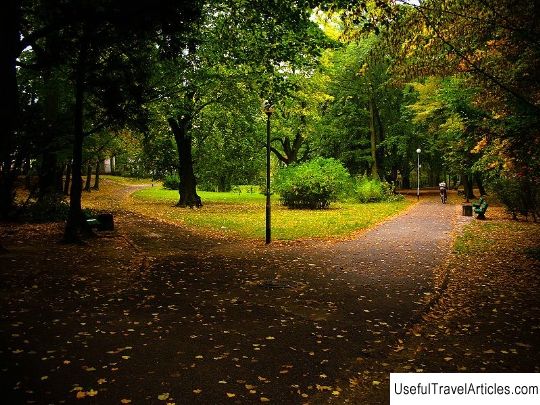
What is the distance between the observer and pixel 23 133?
13508 millimetres

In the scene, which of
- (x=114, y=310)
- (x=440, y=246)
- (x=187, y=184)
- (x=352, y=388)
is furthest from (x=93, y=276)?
(x=187, y=184)

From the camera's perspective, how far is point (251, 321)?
259 inches

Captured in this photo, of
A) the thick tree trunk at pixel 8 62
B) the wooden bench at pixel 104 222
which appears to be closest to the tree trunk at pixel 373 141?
the wooden bench at pixel 104 222

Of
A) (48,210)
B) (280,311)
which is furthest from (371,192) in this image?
(280,311)

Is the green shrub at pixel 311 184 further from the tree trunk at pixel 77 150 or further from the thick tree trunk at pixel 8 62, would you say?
the thick tree trunk at pixel 8 62

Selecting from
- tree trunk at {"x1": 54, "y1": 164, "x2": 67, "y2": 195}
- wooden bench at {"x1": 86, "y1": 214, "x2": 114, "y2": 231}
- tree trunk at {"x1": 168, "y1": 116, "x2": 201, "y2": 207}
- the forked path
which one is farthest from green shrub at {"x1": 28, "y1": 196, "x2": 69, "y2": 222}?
tree trunk at {"x1": 168, "y1": 116, "x2": 201, "y2": 207}

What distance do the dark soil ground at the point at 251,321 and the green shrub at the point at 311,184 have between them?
15.7 meters

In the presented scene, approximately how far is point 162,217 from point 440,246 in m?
13.8

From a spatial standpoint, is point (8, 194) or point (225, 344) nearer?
point (225, 344)

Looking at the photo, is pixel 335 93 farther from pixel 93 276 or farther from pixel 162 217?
pixel 93 276

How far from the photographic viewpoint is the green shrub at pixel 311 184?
28234mm

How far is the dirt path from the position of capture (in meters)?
4.50

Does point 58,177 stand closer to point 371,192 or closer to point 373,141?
point 371,192

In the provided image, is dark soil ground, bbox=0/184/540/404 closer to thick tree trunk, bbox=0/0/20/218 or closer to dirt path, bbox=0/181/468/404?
dirt path, bbox=0/181/468/404
